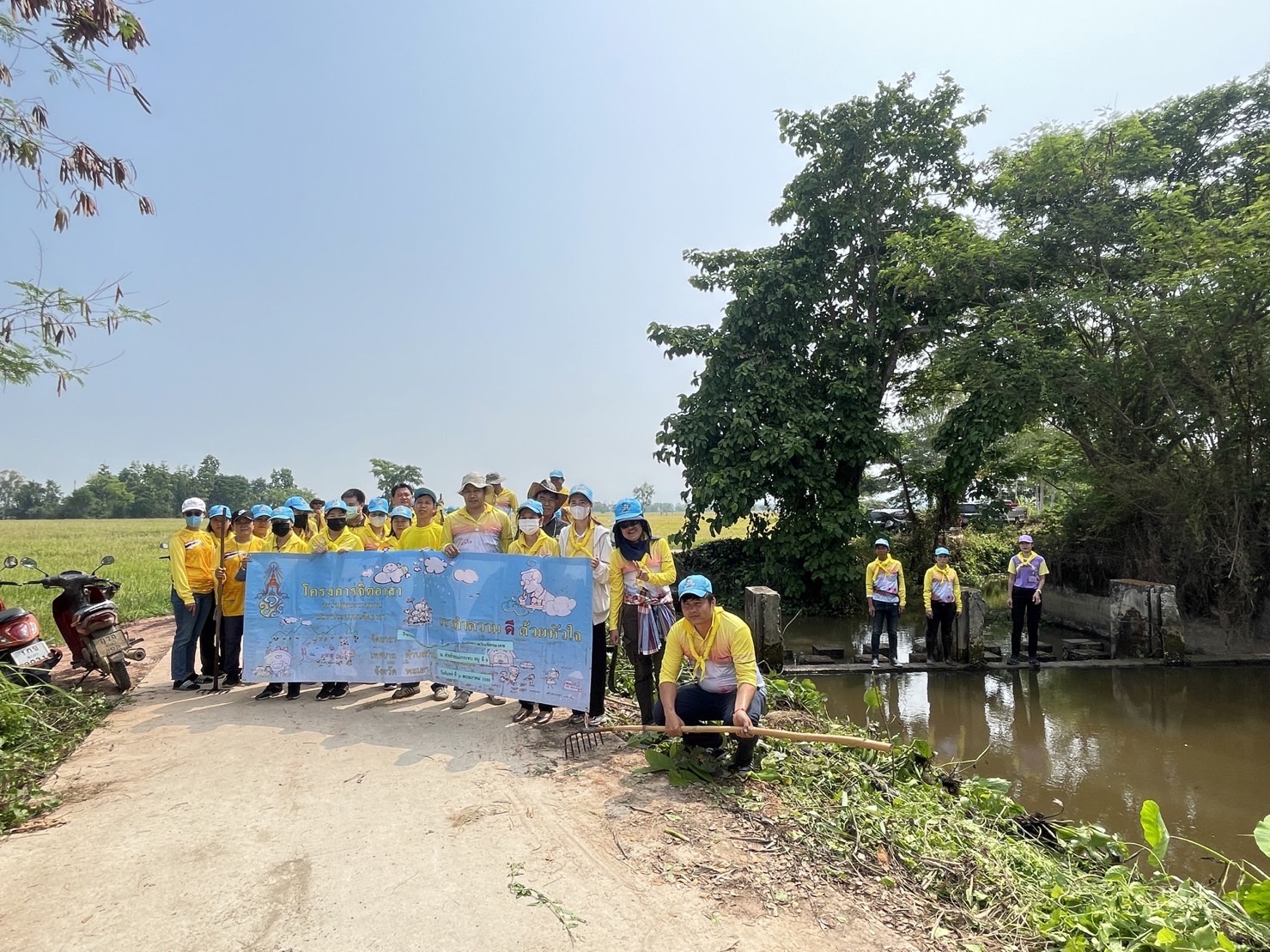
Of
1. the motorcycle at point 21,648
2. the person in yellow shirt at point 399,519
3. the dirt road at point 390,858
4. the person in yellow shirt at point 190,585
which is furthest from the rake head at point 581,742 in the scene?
the motorcycle at point 21,648

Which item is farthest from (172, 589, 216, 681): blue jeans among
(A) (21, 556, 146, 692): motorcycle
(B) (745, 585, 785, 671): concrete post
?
(B) (745, 585, 785, 671): concrete post

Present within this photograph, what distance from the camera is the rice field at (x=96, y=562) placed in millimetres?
10898

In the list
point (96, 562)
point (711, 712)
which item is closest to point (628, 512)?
point (711, 712)

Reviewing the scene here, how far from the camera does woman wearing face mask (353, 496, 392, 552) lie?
643 cm

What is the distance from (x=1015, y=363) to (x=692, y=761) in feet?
32.8

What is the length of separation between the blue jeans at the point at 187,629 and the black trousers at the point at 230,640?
0.19 metres

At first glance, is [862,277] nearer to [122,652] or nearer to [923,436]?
[122,652]

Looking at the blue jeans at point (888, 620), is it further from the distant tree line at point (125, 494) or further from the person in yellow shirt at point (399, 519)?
the distant tree line at point (125, 494)

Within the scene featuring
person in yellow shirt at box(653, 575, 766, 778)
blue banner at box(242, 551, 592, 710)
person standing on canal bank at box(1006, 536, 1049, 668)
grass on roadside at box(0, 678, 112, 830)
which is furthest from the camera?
person standing on canal bank at box(1006, 536, 1049, 668)

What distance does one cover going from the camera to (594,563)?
5207 mm

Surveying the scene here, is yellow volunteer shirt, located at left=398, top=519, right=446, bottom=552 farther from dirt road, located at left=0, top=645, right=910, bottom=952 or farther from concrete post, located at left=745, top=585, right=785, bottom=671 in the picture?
concrete post, located at left=745, top=585, right=785, bottom=671

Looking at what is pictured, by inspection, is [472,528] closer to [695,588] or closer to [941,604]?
[695,588]

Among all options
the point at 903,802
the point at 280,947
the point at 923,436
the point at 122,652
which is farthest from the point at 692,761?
the point at 923,436

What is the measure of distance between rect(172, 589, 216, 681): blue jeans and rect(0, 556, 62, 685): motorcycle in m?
0.94
